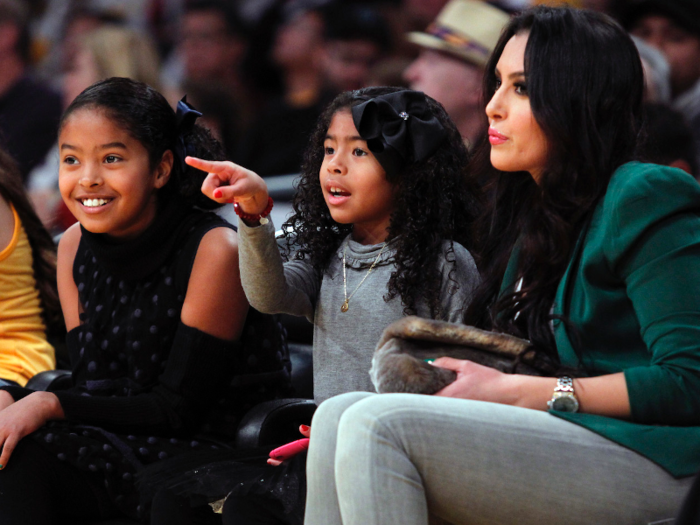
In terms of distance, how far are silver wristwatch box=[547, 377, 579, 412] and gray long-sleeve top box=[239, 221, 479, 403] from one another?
0.47m

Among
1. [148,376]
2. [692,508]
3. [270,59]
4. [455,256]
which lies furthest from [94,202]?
[270,59]

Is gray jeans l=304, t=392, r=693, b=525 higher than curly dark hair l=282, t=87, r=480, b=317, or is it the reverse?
curly dark hair l=282, t=87, r=480, b=317

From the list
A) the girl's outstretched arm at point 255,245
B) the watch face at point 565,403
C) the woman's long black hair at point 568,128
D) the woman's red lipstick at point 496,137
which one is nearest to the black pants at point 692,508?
the watch face at point 565,403

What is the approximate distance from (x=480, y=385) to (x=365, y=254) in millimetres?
640

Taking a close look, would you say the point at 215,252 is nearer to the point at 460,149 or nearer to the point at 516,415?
the point at 460,149

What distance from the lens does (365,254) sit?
6.88ft

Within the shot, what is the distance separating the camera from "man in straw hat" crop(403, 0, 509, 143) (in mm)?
4020

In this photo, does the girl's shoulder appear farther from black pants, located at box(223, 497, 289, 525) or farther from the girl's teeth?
the girl's teeth

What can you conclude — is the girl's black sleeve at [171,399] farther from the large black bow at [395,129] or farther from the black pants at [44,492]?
the large black bow at [395,129]

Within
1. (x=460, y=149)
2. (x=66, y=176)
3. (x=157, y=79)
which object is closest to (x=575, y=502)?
(x=460, y=149)

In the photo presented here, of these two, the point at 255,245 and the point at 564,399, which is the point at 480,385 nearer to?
the point at 564,399

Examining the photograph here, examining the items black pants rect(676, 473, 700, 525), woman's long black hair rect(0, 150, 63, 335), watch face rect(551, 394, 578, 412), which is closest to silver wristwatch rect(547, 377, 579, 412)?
watch face rect(551, 394, 578, 412)

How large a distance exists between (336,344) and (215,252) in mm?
365

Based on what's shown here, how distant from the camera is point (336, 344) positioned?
80.7 inches
